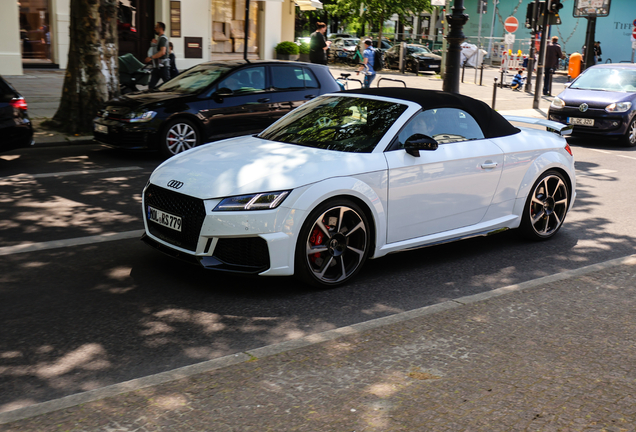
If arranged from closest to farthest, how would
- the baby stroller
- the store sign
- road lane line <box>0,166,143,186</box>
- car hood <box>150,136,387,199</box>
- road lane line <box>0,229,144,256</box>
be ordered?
car hood <box>150,136,387,199</box>
road lane line <box>0,229,144,256</box>
road lane line <box>0,166,143,186</box>
the baby stroller
the store sign

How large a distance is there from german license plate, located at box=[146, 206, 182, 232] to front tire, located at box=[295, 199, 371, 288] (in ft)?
3.00

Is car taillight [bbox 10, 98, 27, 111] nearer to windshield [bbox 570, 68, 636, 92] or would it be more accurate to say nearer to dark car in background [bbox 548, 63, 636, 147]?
dark car in background [bbox 548, 63, 636, 147]

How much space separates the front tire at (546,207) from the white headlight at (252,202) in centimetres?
291

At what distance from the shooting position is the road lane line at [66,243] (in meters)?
5.98

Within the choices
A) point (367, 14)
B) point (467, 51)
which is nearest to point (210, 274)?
point (467, 51)

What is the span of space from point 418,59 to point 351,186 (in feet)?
102

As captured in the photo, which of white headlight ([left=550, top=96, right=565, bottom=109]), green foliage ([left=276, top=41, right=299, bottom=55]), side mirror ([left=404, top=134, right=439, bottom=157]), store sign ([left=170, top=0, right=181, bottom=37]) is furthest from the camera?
green foliage ([left=276, top=41, right=299, bottom=55])

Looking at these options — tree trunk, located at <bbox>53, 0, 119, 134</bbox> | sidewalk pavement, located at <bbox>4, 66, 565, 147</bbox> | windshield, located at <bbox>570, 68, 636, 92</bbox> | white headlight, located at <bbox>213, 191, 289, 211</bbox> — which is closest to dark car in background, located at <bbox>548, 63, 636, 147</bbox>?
windshield, located at <bbox>570, 68, 636, 92</bbox>

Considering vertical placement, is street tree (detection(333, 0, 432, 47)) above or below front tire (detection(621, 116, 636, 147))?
above

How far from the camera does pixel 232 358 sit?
391 centimetres

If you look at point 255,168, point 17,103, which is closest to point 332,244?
point 255,168

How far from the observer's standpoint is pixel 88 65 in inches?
490

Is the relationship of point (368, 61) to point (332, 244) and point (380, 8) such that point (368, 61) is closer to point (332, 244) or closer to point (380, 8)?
point (332, 244)

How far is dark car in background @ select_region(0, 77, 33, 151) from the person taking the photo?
373 inches
